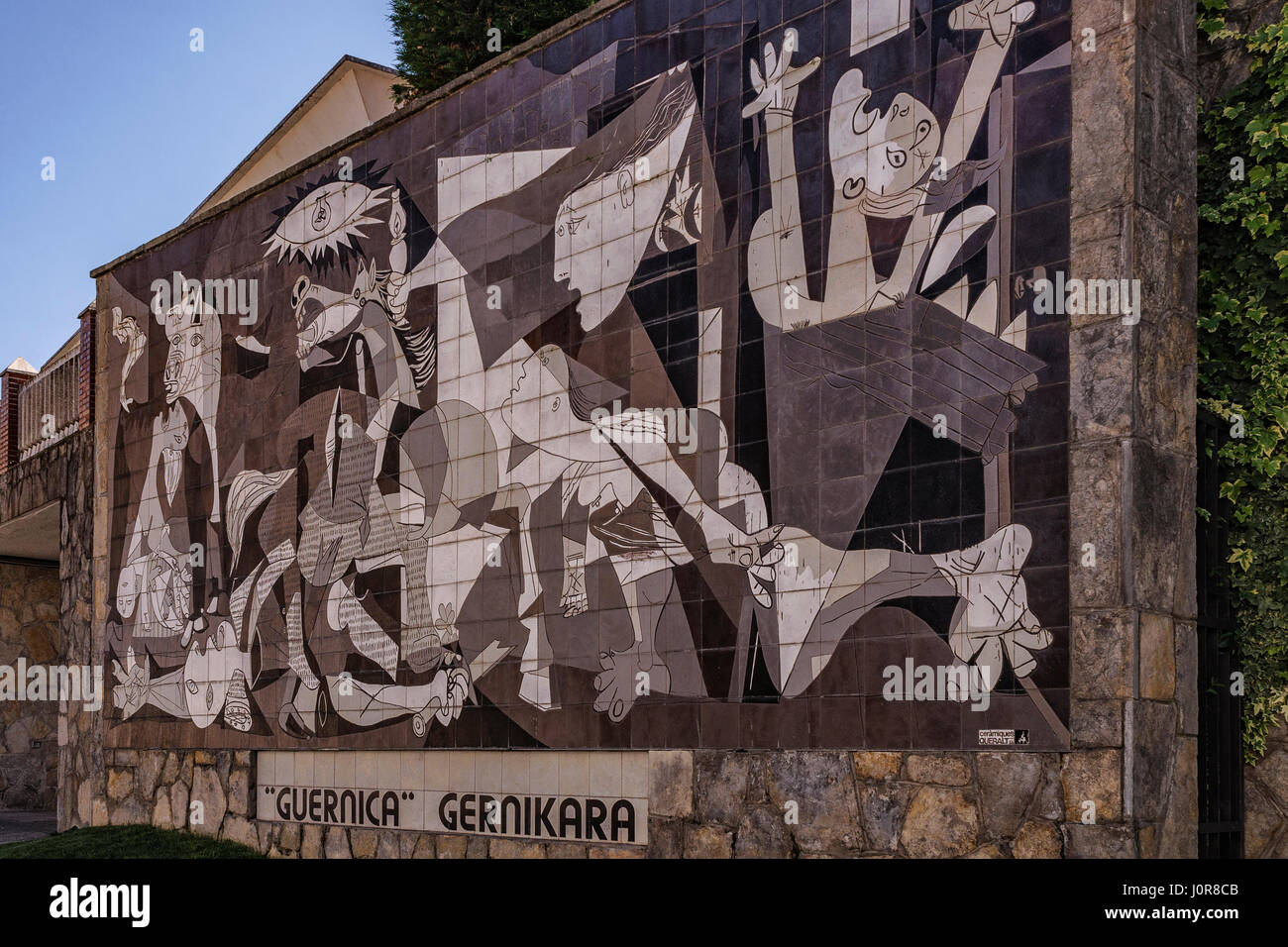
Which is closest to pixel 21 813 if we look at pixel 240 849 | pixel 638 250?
pixel 240 849

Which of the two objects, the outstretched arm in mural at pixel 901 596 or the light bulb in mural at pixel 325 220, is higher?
the light bulb in mural at pixel 325 220

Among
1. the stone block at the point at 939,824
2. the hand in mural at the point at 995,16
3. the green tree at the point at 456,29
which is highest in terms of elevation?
the green tree at the point at 456,29

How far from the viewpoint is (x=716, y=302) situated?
8789mm

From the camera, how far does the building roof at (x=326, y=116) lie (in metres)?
19.2

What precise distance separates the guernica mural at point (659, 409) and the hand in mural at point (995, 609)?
0.02 metres

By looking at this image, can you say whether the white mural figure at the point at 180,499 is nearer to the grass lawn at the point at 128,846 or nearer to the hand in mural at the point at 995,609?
the grass lawn at the point at 128,846

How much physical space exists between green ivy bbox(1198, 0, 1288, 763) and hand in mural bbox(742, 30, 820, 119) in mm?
2352

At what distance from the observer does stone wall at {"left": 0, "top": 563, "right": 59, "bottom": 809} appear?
66.3 ft

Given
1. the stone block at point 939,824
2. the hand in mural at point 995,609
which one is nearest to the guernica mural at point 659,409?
the hand in mural at point 995,609

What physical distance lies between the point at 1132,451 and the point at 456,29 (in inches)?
478

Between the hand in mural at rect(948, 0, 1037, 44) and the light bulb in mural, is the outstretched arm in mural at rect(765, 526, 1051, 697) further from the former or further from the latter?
the light bulb in mural

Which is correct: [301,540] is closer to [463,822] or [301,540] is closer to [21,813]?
[463,822]

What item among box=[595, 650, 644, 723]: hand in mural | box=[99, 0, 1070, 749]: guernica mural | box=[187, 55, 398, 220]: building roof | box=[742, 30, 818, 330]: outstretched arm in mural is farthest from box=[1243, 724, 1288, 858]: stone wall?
box=[187, 55, 398, 220]: building roof
